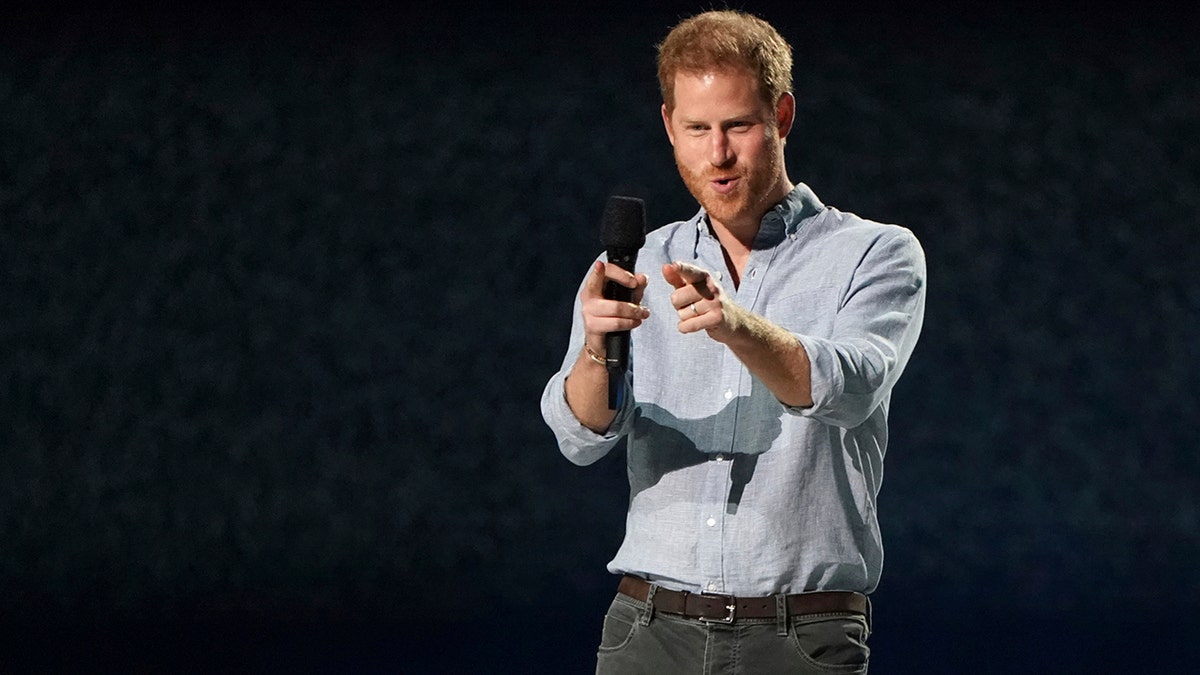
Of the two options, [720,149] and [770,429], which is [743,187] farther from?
[770,429]

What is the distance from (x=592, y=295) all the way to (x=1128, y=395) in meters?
2.58

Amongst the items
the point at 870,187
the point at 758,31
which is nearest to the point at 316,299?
the point at 870,187

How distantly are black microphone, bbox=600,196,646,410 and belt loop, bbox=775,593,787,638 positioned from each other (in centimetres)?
A: 29

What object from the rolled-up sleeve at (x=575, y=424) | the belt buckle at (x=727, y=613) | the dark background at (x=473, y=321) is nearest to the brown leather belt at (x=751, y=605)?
the belt buckle at (x=727, y=613)

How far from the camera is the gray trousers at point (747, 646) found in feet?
4.58

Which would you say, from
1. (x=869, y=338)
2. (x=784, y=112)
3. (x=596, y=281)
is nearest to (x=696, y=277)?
(x=596, y=281)

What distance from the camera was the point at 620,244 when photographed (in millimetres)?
1356

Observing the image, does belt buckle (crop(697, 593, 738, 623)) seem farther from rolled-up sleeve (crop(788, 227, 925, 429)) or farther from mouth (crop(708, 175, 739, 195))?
mouth (crop(708, 175, 739, 195))

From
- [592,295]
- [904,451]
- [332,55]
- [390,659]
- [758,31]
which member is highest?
[332,55]

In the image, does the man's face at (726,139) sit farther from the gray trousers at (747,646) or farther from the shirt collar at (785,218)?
the gray trousers at (747,646)

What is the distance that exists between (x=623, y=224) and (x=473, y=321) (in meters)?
2.30

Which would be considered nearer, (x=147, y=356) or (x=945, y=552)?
(x=945, y=552)

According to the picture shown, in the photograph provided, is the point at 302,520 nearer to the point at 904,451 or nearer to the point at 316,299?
the point at 316,299

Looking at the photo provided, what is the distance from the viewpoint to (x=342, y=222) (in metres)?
3.68
